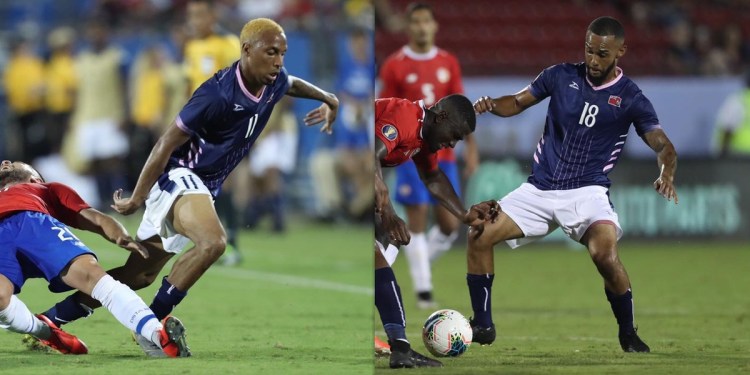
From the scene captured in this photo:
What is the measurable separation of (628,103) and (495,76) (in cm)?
886

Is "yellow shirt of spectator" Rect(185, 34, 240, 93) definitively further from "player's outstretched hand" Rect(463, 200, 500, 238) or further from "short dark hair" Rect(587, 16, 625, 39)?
"short dark hair" Rect(587, 16, 625, 39)

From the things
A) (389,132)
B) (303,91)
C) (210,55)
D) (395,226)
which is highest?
(210,55)

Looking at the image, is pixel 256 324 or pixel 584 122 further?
pixel 256 324

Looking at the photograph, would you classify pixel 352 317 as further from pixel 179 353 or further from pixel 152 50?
pixel 152 50

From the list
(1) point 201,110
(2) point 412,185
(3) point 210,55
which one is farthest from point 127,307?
(3) point 210,55

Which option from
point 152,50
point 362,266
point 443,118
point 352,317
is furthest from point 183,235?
point 152,50

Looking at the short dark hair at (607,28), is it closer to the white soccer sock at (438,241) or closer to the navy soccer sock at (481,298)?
the navy soccer sock at (481,298)

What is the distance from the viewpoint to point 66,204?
6418mm

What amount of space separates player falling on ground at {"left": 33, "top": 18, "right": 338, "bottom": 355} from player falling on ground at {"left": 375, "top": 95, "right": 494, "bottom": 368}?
66 cm

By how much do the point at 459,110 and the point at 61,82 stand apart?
1342cm

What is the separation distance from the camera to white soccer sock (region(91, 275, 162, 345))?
5984 millimetres

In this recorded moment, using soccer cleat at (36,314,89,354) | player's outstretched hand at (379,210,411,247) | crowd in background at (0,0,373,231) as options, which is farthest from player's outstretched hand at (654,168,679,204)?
crowd in background at (0,0,373,231)

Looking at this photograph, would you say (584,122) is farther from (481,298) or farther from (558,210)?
(481,298)

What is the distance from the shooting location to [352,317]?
832cm
